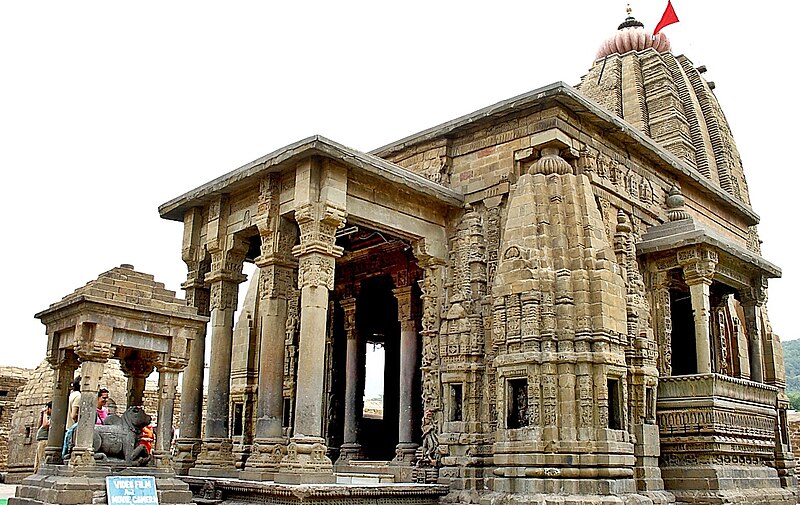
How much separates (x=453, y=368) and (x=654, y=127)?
11172 millimetres

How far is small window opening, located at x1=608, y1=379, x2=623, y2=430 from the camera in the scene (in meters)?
12.9

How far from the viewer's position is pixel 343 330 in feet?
65.0

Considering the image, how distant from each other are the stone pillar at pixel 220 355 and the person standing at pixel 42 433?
2.62 meters

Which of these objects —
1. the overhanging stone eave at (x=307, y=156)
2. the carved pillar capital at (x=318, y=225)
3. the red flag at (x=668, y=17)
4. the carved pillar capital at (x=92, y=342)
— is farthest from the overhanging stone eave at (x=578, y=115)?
the red flag at (x=668, y=17)

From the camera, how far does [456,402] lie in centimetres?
1415

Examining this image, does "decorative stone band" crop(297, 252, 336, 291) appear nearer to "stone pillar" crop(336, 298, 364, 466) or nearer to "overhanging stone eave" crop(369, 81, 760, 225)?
"overhanging stone eave" crop(369, 81, 760, 225)

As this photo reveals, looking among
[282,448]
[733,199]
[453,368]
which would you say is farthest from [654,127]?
[282,448]

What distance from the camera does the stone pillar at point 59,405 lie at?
11.4 meters

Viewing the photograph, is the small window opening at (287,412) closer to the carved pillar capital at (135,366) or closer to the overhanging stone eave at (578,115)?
the carved pillar capital at (135,366)

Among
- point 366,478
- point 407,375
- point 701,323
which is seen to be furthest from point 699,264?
point 366,478

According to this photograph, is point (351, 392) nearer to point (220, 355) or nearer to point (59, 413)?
point (220, 355)

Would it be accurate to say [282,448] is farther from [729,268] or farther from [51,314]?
[729,268]

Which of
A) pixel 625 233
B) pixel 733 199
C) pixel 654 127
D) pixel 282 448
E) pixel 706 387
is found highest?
pixel 654 127

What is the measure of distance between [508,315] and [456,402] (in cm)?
195
